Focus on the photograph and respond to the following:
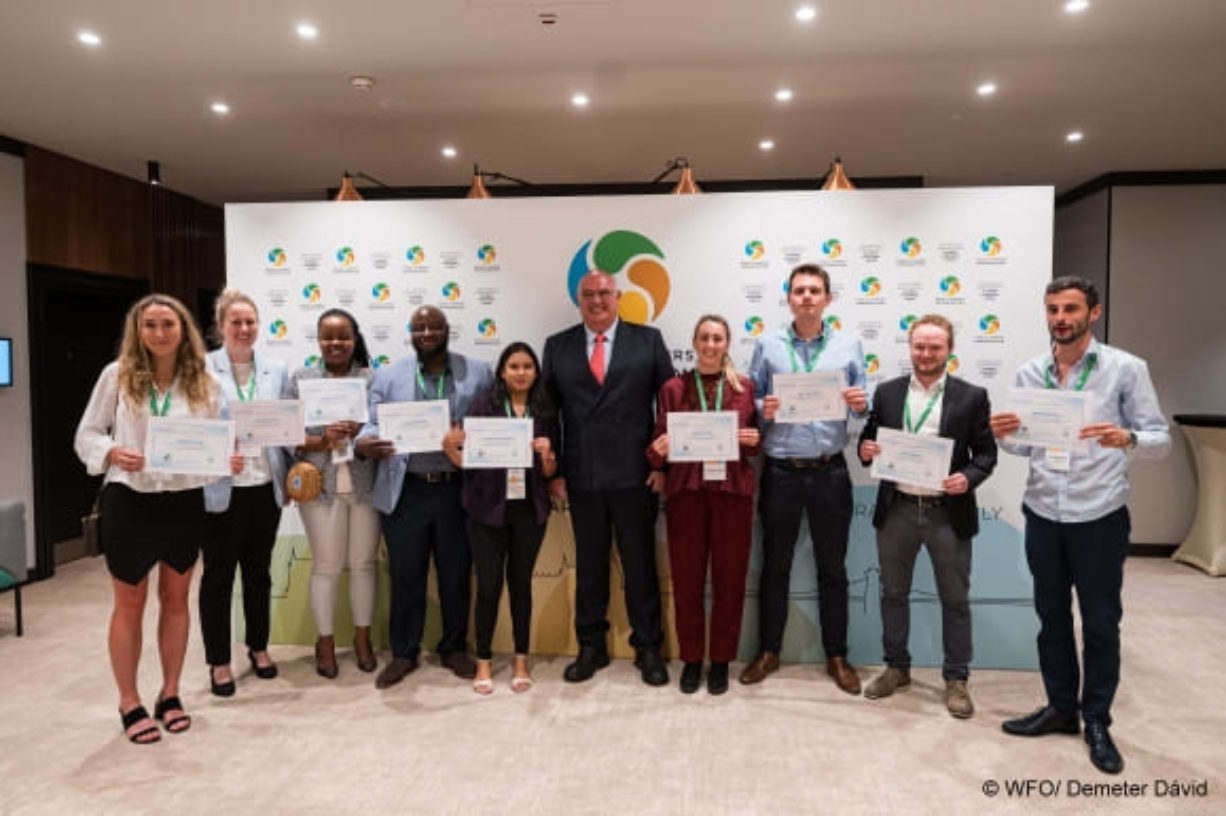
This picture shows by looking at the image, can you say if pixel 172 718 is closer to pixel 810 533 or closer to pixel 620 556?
pixel 620 556

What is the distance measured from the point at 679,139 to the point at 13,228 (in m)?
4.63

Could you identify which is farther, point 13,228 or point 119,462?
point 13,228

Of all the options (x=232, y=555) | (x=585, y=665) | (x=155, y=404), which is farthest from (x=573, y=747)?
(x=155, y=404)

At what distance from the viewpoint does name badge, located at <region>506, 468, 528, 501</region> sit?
3.47m

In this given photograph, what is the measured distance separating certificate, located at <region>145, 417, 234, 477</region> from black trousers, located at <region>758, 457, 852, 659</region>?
2.24 m

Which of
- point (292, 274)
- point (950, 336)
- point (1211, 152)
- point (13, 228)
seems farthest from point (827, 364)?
point (13, 228)

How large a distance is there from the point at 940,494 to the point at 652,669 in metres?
1.47

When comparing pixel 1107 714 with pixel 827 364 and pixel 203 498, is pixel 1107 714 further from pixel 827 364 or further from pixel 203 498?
pixel 203 498

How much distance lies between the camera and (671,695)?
11.6ft

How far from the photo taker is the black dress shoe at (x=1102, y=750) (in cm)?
286

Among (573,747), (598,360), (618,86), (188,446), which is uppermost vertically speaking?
(618,86)

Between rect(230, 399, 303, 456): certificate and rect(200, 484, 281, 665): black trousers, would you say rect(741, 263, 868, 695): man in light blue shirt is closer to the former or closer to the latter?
rect(230, 399, 303, 456): certificate

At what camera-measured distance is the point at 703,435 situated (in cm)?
336

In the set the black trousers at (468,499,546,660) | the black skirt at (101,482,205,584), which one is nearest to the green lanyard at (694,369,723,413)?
the black trousers at (468,499,546,660)
